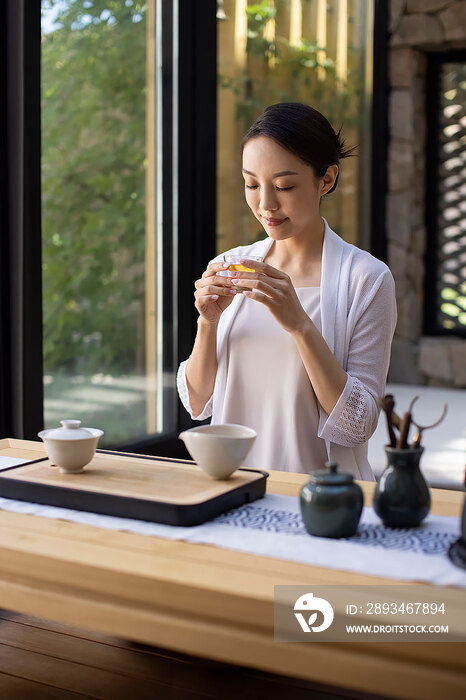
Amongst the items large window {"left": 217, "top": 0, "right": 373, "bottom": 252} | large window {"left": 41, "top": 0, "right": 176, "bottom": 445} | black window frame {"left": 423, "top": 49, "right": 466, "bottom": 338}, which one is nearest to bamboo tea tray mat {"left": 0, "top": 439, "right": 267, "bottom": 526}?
large window {"left": 41, "top": 0, "right": 176, "bottom": 445}

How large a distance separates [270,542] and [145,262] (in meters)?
2.47

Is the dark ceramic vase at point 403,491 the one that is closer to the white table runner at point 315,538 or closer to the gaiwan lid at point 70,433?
the white table runner at point 315,538

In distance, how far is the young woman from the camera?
1.63 m

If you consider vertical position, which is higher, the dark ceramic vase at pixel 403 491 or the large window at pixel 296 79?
the large window at pixel 296 79

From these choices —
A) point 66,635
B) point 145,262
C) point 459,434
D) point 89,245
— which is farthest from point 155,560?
point 459,434

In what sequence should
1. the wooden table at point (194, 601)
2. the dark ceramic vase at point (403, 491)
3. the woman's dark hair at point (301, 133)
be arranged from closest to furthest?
the wooden table at point (194, 601), the dark ceramic vase at point (403, 491), the woman's dark hair at point (301, 133)

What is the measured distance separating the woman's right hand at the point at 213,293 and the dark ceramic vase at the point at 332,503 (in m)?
0.59

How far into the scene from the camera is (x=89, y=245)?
3.04m

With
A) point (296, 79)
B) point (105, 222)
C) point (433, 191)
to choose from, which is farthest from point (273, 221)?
point (433, 191)

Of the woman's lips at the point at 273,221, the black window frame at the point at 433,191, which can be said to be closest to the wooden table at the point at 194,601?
the woman's lips at the point at 273,221

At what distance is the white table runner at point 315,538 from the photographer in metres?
0.95

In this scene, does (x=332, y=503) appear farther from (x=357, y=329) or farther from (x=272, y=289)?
(x=357, y=329)

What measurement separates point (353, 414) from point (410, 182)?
4649 millimetres

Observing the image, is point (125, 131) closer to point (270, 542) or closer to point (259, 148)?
point (259, 148)
